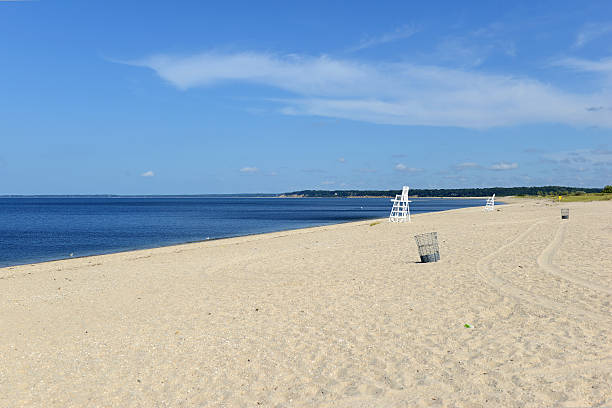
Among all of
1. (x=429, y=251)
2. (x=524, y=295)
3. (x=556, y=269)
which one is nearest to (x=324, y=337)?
(x=524, y=295)

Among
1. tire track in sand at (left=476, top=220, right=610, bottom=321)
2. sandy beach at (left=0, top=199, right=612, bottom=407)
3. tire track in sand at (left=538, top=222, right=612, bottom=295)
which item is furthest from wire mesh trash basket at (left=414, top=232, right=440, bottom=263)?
tire track in sand at (left=538, top=222, right=612, bottom=295)

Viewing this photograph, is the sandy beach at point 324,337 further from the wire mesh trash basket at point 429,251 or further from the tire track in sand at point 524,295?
the wire mesh trash basket at point 429,251

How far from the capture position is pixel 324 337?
24.8 feet

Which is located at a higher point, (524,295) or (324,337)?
(524,295)

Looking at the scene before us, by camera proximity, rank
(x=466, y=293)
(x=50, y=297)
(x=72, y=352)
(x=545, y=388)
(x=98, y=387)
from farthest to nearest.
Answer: (x=50, y=297), (x=466, y=293), (x=72, y=352), (x=98, y=387), (x=545, y=388)

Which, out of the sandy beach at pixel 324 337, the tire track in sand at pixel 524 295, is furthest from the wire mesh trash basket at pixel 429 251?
the tire track in sand at pixel 524 295

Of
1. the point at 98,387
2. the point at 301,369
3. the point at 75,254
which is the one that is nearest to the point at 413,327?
the point at 301,369

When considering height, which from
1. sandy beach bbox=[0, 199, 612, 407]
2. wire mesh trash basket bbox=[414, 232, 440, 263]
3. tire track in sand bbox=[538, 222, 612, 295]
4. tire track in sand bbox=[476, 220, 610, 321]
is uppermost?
wire mesh trash basket bbox=[414, 232, 440, 263]

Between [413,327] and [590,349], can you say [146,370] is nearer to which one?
[413,327]

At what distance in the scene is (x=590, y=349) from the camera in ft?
20.7

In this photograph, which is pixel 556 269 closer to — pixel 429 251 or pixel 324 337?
pixel 429 251

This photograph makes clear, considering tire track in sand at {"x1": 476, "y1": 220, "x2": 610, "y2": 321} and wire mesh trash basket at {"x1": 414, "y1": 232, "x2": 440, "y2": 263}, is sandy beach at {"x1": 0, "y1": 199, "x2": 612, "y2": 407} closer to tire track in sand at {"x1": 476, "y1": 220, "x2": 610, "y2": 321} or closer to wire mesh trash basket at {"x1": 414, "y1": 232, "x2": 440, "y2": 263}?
tire track in sand at {"x1": 476, "y1": 220, "x2": 610, "y2": 321}

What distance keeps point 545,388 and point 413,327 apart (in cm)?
279

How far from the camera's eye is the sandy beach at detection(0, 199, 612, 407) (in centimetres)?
552
